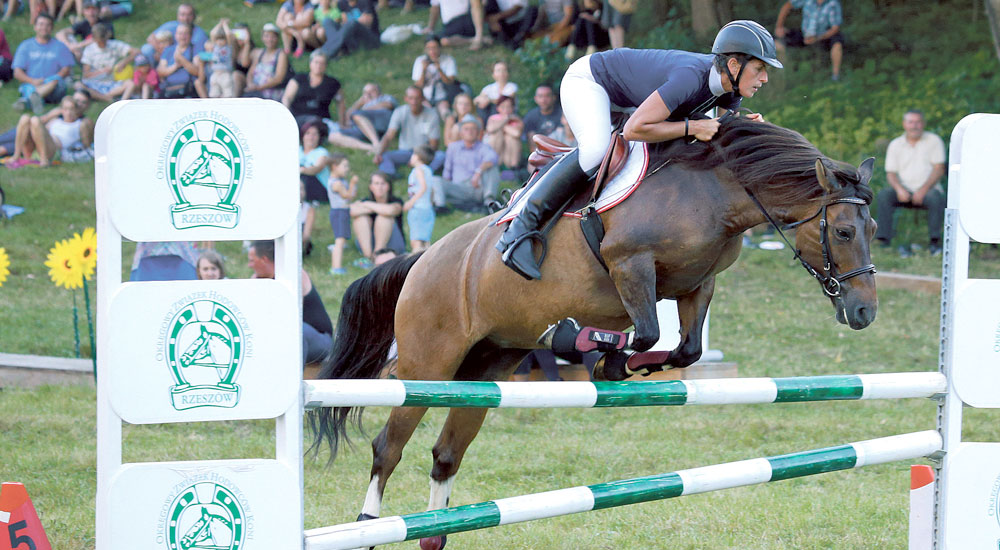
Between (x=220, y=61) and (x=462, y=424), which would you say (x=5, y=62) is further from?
(x=462, y=424)

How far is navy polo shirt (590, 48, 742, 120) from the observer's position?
314 centimetres

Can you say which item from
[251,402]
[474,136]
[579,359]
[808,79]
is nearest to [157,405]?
[251,402]

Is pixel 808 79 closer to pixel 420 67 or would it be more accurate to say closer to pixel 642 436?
pixel 420 67

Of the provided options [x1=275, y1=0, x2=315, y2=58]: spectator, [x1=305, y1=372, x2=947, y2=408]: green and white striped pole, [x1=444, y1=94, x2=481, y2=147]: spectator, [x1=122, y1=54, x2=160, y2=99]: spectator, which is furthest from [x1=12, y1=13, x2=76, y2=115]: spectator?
[x1=305, y1=372, x2=947, y2=408]: green and white striped pole

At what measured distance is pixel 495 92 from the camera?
1084 cm

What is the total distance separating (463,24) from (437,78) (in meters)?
2.02

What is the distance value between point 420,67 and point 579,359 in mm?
5897

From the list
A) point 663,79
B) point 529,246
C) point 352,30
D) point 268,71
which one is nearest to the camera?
point 663,79

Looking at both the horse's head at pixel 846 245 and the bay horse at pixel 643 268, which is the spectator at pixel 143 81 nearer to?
the bay horse at pixel 643 268

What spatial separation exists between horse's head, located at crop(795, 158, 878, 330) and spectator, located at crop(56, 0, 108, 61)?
11569 mm

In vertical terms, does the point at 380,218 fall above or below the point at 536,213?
below

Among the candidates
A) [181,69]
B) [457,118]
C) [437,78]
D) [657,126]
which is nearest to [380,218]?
[457,118]

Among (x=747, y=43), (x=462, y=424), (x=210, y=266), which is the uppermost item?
(x=747, y=43)

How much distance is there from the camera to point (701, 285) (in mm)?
3445
